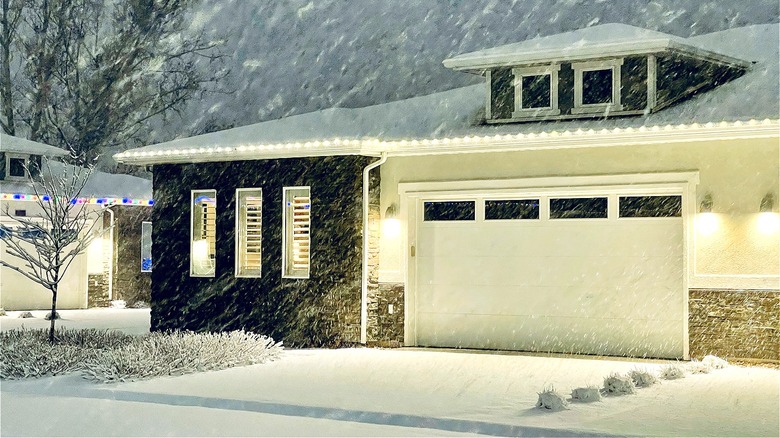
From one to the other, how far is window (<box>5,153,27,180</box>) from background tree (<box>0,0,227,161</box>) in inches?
391

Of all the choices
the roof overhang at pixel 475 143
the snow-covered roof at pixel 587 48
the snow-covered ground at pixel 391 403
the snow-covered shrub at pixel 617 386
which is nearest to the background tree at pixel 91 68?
the roof overhang at pixel 475 143

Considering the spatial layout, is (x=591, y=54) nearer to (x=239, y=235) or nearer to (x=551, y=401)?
(x=239, y=235)

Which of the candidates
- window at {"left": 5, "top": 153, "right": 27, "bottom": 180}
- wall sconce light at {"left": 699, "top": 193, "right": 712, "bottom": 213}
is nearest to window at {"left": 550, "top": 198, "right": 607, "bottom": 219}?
wall sconce light at {"left": 699, "top": 193, "right": 712, "bottom": 213}

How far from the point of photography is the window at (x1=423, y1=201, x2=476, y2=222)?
1844 centimetres

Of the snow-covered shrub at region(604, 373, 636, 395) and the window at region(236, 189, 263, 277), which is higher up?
the window at region(236, 189, 263, 277)

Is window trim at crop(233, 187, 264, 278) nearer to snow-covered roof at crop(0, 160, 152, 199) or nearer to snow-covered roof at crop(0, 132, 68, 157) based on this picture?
snow-covered roof at crop(0, 160, 152, 199)

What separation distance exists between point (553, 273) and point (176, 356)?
595 centimetres

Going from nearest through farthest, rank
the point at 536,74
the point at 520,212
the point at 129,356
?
the point at 129,356 < the point at 520,212 < the point at 536,74

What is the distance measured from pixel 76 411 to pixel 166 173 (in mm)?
9238

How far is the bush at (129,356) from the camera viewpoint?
14516 millimetres

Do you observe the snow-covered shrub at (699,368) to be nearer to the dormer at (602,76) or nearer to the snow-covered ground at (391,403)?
the snow-covered ground at (391,403)

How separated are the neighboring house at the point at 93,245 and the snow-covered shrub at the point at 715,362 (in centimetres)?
1737

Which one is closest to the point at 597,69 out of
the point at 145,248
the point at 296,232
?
the point at 296,232

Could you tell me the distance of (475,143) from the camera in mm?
17516
